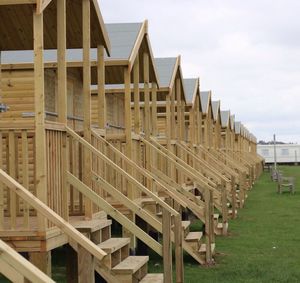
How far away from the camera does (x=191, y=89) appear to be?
76.5ft

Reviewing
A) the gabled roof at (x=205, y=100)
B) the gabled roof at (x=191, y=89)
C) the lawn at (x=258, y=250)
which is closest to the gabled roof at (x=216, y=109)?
the gabled roof at (x=205, y=100)

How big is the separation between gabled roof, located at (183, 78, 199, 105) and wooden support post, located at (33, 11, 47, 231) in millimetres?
15036

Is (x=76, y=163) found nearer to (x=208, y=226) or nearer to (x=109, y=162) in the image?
(x=109, y=162)

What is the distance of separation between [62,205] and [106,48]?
348 centimetres

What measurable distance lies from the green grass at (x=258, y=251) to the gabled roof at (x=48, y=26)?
13.6ft

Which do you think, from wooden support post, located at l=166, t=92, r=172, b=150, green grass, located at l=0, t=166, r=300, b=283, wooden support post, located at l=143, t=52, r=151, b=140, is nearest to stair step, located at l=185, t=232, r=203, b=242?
green grass, located at l=0, t=166, r=300, b=283

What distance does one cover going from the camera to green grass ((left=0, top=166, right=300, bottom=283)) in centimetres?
1104

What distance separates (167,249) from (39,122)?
267cm

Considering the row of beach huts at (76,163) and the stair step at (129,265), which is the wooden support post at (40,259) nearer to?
the row of beach huts at (76,163)

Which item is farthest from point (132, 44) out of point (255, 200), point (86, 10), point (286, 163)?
point (286, 163)

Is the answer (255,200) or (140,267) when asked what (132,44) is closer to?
(140,267)

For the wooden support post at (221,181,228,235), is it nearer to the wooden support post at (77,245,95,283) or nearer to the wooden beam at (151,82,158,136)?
the wooden beam at (151,82,158,136)

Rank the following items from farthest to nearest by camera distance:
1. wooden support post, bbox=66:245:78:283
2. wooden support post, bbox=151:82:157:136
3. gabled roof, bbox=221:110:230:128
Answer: gabled roof, bbox=221:110:230:128 → wooden support post, bbox=151:82:157:136 → wooden support post, bbox=66:245:78:283

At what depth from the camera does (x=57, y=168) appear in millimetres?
7945
